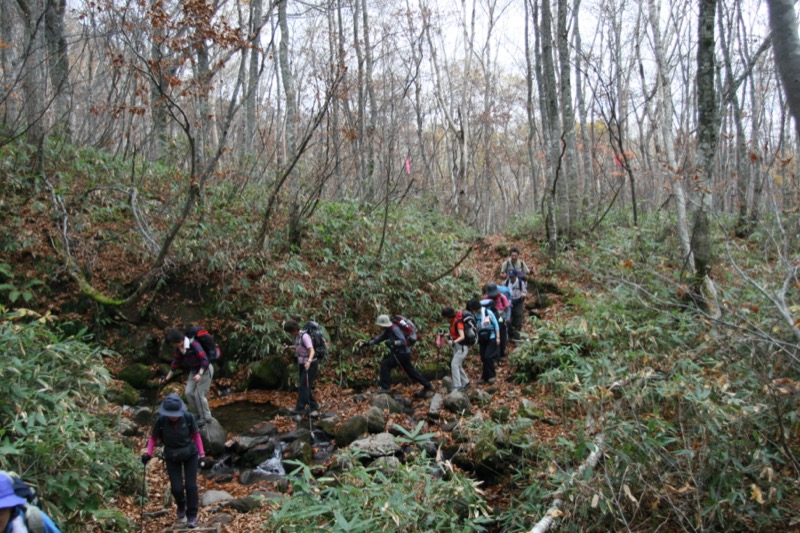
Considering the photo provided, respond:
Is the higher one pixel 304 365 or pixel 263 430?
pixel 304 365

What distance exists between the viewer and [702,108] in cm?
752

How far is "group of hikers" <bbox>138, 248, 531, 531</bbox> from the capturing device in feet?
17.1

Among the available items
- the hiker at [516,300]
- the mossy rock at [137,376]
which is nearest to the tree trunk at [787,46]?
the hiker at [516,300]

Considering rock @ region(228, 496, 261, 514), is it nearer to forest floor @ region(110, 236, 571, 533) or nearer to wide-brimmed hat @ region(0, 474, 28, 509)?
forest floor @ region(110, 236, 571, 533)

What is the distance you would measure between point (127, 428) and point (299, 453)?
248 cm

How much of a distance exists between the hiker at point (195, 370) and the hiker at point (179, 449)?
1.77 metres

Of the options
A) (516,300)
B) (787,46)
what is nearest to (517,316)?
(516,300)

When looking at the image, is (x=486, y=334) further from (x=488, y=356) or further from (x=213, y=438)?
(x=213, y=438)

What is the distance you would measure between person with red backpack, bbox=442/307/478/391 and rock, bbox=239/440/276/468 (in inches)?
126

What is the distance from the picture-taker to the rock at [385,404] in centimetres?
803

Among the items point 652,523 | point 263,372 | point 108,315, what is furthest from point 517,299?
point 108,315

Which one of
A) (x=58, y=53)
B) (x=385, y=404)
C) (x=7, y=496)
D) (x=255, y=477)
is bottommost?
(x=255, y=477)

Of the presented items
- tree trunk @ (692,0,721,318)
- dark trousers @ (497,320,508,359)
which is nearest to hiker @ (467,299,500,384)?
dark trousers @ (497,320,508,359)

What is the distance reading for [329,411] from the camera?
8297 millimetres
